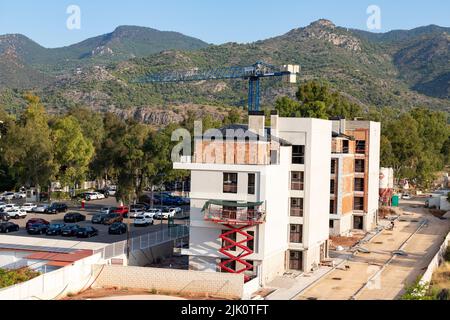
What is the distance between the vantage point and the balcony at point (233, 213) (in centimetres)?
3103

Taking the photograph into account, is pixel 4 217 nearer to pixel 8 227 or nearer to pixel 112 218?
pixel 8 227

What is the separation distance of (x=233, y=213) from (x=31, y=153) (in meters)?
36.3

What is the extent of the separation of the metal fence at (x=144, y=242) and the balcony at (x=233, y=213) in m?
4.94

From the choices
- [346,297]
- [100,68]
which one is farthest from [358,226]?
[100,68]

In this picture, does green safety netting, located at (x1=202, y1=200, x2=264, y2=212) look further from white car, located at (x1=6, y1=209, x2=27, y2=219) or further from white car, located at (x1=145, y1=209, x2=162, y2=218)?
white car, located at (x1=6, y1=209, x2=27, y2=219)

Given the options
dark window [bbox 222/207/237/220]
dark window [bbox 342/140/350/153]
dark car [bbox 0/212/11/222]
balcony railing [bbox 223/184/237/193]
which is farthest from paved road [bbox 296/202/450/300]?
dark car [bbox 0/212/11/222]

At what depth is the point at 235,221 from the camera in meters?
31.0

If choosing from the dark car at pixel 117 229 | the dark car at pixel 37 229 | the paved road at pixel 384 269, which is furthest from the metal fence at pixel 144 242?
the dark car at pixel 37 229

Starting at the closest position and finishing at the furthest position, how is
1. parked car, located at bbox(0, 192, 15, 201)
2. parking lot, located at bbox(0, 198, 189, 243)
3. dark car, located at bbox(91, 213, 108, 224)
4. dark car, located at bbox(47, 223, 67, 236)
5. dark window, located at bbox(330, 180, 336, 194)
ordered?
parking lot, located at bbox(0, 198, 189, 243)
dark car, located at bbox(47, 223, 67, 236)
dark window, located at bbox(330, 180, 336, 194)
dark car, located at bbox(91, 213, 108, 224)
parked car, located at bbox(0, 192, 15, 201)

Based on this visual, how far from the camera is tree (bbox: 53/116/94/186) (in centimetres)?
6462

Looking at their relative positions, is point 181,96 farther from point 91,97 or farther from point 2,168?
point 2,168

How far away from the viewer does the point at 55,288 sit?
27500mm

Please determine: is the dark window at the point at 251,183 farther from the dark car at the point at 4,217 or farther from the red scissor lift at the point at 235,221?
the dark car at the point at 4,217

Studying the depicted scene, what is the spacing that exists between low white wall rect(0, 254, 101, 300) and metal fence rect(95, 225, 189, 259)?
96 cm
